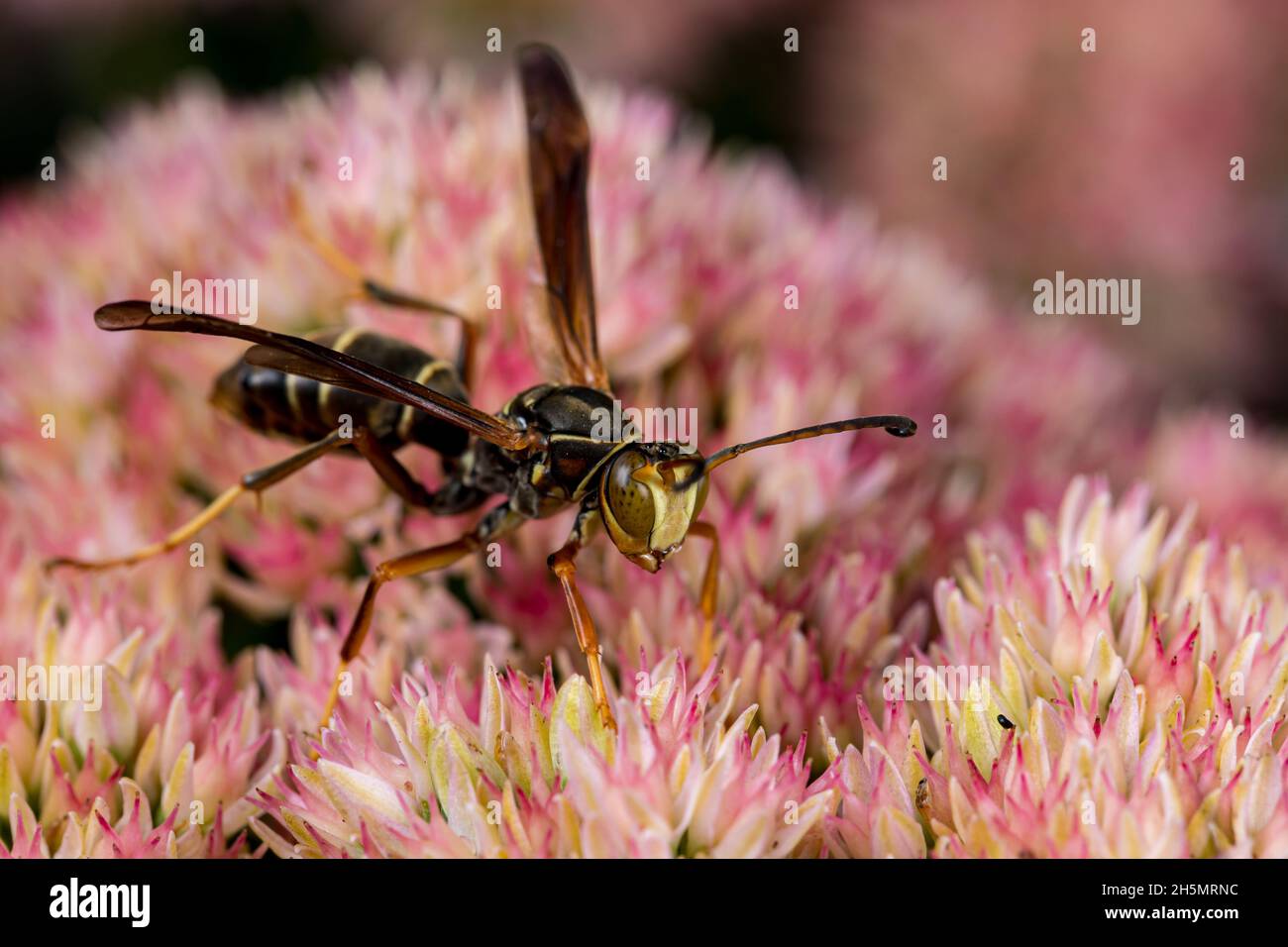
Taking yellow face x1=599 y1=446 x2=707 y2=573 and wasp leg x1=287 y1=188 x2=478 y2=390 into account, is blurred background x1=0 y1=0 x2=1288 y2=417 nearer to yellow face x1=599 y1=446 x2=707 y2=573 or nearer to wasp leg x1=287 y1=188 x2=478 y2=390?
wasp leg x1=287 y1=188 x2=478 y2=390

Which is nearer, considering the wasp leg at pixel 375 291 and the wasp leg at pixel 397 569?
the wasp leg at pixel 397 569

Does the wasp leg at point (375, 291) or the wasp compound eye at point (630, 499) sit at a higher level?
the wasp leg at point (375, 291)

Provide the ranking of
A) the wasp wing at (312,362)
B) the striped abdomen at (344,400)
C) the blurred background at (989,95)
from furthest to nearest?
the blurred background at (989,95) < the striped abdomen at (344,400) < the wasp wing at (312,362)

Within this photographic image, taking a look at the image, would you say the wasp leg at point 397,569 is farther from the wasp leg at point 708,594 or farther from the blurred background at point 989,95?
the blurred background at point 989,95

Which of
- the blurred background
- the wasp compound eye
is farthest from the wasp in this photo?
the blurred background

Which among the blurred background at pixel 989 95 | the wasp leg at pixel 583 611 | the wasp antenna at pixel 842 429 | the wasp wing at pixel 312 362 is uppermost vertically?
the blurred background at pixel 989 95

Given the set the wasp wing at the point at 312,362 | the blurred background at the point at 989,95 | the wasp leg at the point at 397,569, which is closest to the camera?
the wasp wing at the point at 312,362

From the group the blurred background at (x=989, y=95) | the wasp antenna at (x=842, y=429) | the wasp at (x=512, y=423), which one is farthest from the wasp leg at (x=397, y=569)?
the blurred background at (x=989, y=95)
